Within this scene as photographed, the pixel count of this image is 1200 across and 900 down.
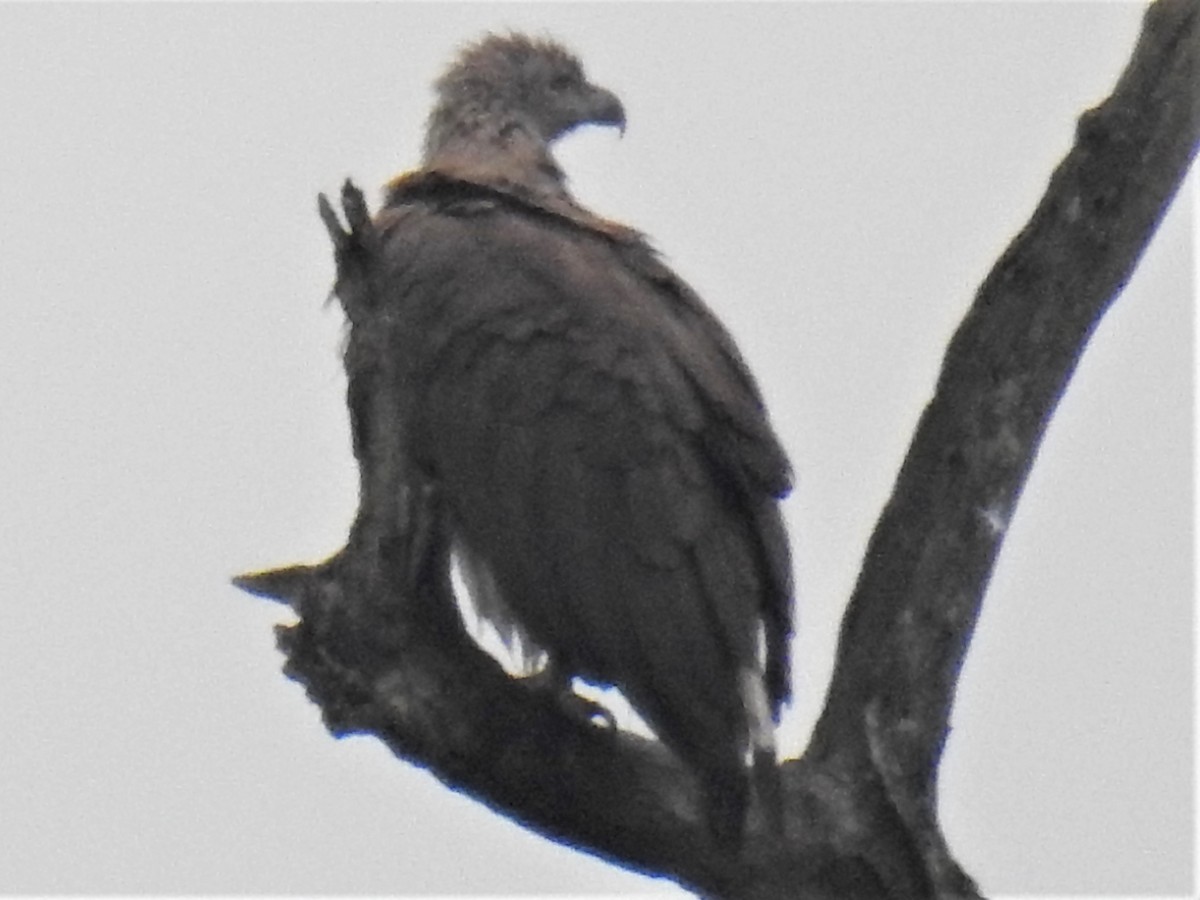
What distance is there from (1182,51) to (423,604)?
81.1 inches

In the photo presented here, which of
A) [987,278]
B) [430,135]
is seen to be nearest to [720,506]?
[987,278]

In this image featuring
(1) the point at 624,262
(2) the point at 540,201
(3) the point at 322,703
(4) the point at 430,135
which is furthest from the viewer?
(4) the point at 430,135

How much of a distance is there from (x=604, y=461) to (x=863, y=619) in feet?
2.24

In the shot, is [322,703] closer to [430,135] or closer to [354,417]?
[354,417]

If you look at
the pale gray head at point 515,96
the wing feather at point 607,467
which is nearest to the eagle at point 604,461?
the wing feather at point 607,467

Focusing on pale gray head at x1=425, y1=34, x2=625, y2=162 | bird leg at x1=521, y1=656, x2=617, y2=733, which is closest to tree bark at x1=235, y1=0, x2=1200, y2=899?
bird leg at x1=521, y1=656, x2=617, y2=733

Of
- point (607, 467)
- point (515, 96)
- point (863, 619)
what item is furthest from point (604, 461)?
point (515, 96)

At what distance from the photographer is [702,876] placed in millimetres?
4898

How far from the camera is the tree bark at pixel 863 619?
464cm

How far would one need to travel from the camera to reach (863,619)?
5.14 metres

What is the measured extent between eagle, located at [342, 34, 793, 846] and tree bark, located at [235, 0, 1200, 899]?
124mm

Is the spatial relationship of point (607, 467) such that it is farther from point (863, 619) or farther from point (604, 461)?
point (863, 619)

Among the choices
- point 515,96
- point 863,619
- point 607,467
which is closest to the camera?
point 863,619

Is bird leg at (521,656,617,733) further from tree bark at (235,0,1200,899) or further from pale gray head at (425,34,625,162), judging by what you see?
pale gray head at (425,34,625,162)
